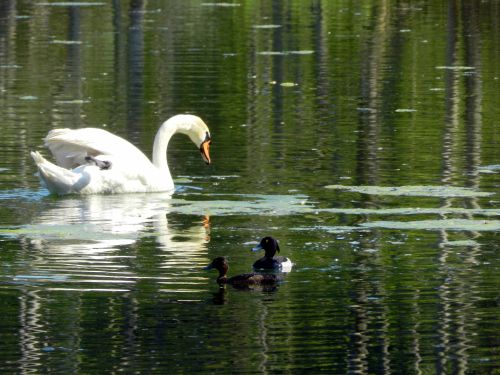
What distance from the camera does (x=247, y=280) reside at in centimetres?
1238

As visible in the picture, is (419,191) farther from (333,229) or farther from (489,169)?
(333,229)

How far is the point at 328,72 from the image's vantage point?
3020 cm

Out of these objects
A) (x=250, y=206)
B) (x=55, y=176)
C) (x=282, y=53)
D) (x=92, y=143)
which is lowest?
(x=250, y=206)

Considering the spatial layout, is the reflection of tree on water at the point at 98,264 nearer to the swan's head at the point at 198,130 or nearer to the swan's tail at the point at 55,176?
the swan's tail at the point at 55,176

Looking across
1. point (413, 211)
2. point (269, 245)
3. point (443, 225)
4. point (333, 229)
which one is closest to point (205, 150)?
point (413, 211)

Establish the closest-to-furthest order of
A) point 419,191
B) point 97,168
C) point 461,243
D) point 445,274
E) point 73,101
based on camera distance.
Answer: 1. point 445,274
2. point 461,243
3. point 419,191
4. point 97,168
5. point 73,101

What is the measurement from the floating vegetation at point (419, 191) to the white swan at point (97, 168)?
6.48 ft

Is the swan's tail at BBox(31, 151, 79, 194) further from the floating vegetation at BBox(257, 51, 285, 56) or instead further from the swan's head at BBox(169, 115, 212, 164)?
the floating vegetation at BBox(257, 51, 285, 56)

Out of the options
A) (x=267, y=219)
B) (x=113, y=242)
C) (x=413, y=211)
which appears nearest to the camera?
(x=113, y=242)

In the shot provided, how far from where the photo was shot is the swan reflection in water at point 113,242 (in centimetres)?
1270

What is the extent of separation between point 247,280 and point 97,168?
5.29 meters

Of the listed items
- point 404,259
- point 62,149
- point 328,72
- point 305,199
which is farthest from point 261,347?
point 328,72

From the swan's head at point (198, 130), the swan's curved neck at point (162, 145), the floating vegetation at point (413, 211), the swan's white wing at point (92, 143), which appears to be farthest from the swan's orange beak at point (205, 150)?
the floating vegetation at point (413, 211)

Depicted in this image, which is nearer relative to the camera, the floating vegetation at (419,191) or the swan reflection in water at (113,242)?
the swan reflection in water at (113,242)
